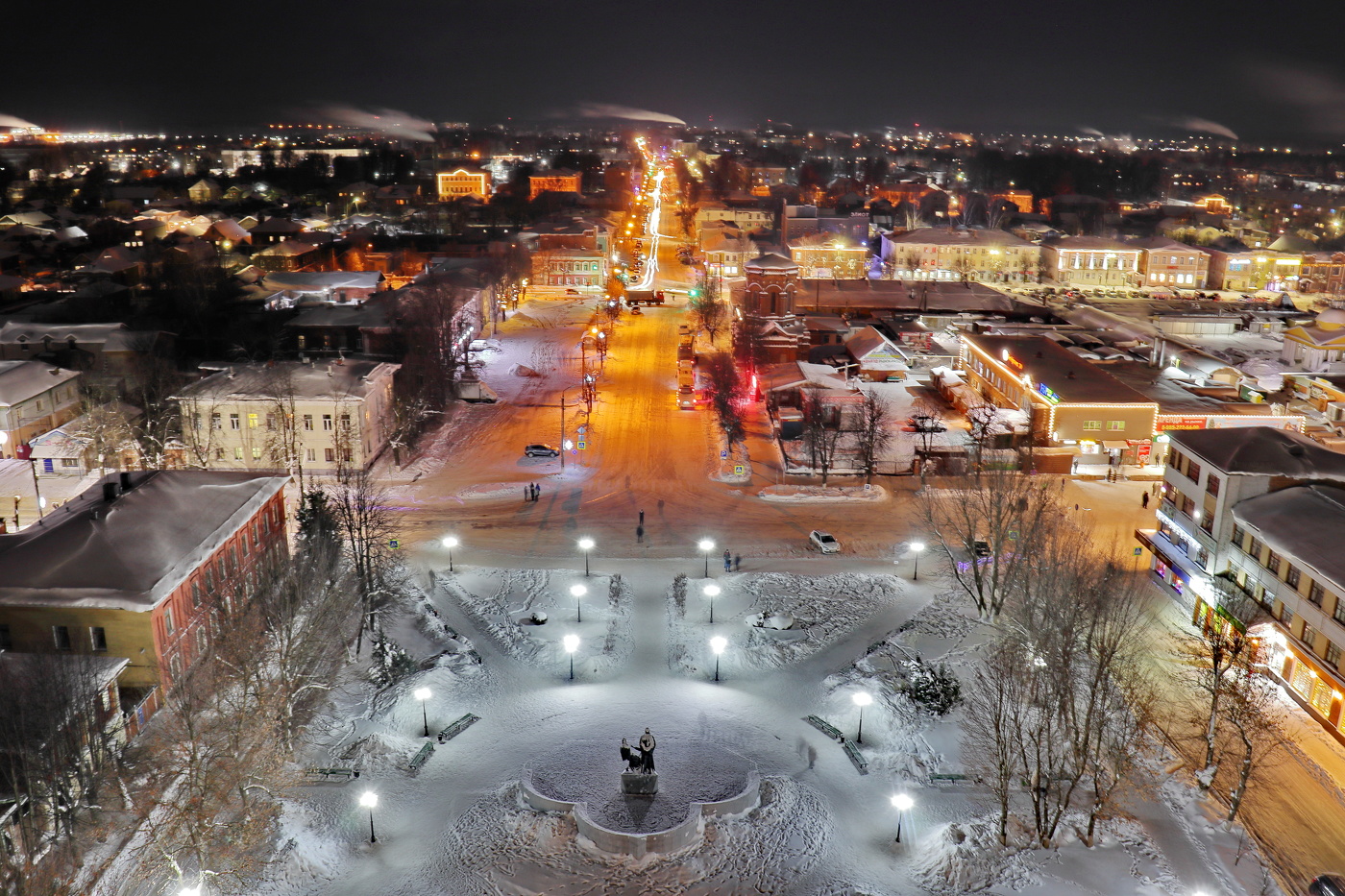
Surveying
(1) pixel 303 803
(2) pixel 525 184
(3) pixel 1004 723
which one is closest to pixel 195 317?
(1) pixel 303 803

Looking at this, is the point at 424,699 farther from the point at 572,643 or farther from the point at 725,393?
the point at 725,393

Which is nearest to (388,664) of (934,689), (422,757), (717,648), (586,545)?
(422,757)

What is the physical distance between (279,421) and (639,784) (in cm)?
1682

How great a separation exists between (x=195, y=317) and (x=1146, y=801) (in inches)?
1565

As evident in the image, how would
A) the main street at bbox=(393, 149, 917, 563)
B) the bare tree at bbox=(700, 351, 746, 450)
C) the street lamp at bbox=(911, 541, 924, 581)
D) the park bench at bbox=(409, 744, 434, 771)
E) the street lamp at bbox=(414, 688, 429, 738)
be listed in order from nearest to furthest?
the park bench at bbox=(409, 744, 434, 771) → the street lamp at bbox=(414, 688, 429, 738) → the street lamp at bbox=(911, 541, 924, 581) → the main street at bbox=(393, 149, 917, 563) → the bare tree at bbox=(700, 351, 746, 450)

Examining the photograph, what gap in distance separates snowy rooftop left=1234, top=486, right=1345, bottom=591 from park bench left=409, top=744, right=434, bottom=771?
1372cm

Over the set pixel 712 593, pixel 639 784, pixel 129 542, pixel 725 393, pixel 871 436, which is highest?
pixel 129 542

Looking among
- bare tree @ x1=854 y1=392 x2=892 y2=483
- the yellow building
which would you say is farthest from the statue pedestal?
the yellow building

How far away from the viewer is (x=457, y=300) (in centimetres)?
Answer: 4069

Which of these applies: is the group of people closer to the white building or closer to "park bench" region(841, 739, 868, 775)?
"park bench" region(841, 739, 868, 775)

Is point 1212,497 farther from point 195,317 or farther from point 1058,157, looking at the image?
point 1058,157

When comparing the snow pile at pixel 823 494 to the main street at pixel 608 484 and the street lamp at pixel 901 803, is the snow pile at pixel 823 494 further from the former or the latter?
the street lamp at pixel 901 803

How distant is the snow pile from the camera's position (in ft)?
81.1

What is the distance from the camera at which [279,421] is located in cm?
2556
